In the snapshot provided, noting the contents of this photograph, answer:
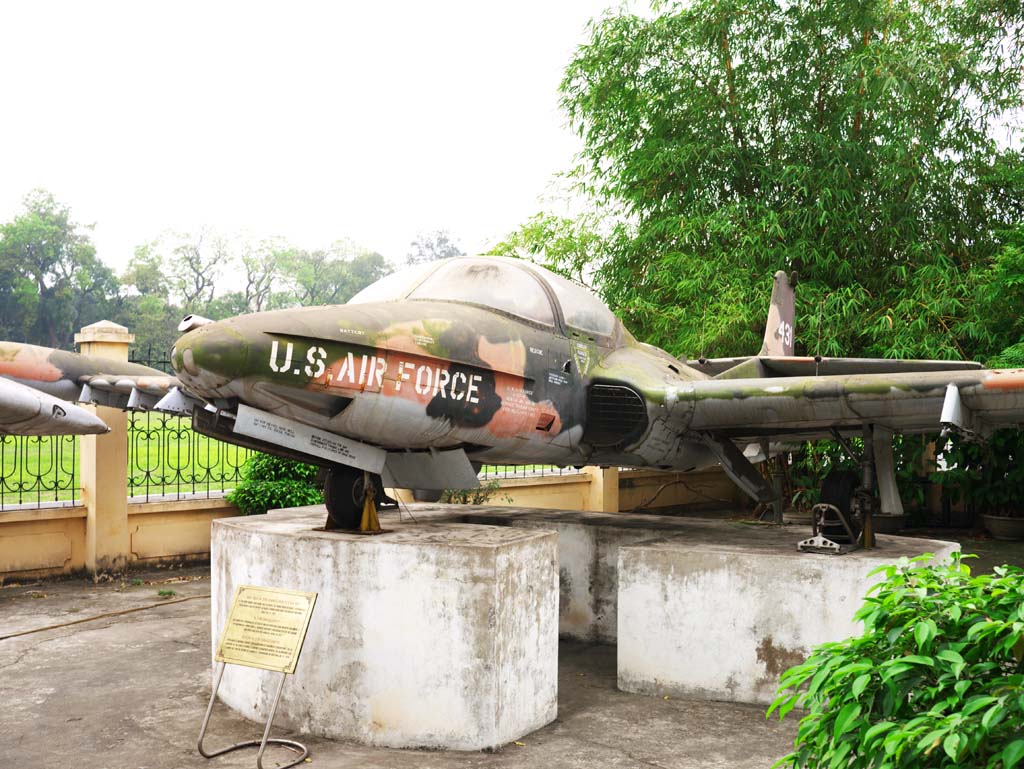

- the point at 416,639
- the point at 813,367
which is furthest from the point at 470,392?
the point at 813,367

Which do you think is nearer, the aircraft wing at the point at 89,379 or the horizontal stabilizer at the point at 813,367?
the aircraft wing at the point at 89,379

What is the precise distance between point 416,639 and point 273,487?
726cm

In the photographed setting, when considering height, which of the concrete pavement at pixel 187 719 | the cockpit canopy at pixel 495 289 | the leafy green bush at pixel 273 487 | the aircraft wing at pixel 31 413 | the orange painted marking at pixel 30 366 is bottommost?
the concrete pavement at pixel 187 719

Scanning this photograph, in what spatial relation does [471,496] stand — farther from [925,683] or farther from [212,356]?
[925,683]

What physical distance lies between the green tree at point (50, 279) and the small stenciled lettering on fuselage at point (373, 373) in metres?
49.4

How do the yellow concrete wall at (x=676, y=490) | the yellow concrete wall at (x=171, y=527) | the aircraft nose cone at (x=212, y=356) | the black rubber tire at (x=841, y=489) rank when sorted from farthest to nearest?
1. the yellow concrete wall at (x=676, y=490)
2. the yellow concrete wall at (x=171, y=527)
3. the black rubber tire at (x=841, y=489)
4. the aircraft nose cone at (x=212, y=356)

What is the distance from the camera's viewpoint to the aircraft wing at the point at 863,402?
6.96 metres

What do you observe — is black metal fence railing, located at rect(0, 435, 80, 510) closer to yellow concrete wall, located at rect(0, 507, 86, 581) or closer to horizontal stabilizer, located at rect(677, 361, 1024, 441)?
yellow concrete wall, located at rect(0, 507, 86, 581)

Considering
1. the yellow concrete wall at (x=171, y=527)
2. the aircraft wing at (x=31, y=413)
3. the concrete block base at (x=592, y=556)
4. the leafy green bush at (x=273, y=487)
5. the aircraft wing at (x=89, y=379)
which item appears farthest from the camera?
the leafy green bush at (x=273, y=487)

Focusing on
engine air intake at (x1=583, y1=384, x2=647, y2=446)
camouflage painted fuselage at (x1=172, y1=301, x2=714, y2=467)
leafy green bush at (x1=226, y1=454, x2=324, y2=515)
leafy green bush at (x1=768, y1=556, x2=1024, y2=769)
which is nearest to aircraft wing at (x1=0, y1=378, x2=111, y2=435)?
camouflage painted fuselage at (x1=172, y1=301, x2=714, y2=467)

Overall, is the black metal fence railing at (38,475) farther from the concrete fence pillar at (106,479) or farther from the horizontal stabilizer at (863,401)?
the horizontal stabilizer at (863,401)

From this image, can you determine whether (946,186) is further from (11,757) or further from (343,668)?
(11,757)

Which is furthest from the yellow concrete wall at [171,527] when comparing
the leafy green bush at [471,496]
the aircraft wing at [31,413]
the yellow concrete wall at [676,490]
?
the yellow concrete wall at [676,490]

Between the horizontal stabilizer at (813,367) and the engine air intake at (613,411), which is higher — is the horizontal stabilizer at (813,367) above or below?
above
